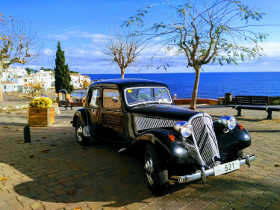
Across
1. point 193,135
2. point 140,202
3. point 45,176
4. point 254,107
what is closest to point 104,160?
point 45,176

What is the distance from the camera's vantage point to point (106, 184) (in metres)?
3.88

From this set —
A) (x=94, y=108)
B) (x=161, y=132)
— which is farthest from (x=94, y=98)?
(x=161, y=132)

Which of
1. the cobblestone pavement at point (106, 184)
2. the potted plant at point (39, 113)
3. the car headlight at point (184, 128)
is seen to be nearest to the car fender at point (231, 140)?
the cobblestone pavement at point (106, 184)

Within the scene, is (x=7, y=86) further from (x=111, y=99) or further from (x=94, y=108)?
(x=111, y=99)

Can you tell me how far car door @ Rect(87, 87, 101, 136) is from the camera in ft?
18.9

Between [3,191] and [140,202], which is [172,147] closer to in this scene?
[140,202]

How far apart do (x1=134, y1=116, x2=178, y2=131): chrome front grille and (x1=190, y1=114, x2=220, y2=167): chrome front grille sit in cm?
40

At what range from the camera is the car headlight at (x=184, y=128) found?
348cm

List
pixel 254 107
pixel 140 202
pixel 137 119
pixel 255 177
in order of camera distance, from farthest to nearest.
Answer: pixel 254 107 → pixel 137 119 → pixel 255 177 → pixel 140 202

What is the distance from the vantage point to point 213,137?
379 cm

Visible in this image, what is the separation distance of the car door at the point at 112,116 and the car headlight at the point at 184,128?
1.63 metres

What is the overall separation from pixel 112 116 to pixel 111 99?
0.41 m

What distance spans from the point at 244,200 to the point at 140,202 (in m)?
1.53

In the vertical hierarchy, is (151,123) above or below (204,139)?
above
